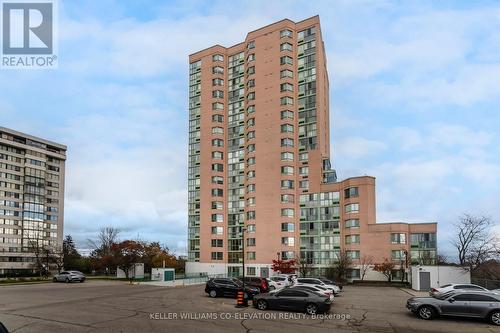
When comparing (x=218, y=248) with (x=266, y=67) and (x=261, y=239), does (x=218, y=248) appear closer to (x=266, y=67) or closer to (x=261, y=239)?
(x=261, y=239)

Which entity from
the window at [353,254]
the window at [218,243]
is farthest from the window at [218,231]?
the window at [353,254]

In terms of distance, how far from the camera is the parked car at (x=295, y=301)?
86.5ft

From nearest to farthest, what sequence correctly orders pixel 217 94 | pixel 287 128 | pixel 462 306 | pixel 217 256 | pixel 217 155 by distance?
pixel 462 306 < pixel 287 128 < pixel 217 256 < pixel 217 155 < pixel 217 94

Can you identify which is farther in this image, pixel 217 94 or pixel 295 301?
pixel 217 94

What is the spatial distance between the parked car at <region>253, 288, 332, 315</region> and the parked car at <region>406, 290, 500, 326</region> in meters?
5.11

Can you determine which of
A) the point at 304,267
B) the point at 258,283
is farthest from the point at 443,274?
the point at 304,267

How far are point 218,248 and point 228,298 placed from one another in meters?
59.5

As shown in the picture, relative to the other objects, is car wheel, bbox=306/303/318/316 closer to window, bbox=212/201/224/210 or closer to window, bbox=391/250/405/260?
window, bbox=391/250/405/260

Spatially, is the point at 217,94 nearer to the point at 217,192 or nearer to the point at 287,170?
the point at 217,192

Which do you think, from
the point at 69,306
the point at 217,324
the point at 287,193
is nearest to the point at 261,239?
the point at 287,193

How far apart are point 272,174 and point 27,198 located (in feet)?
222

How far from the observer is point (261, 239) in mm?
88938

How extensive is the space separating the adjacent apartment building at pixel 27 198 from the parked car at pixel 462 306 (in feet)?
325

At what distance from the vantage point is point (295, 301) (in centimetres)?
2688
